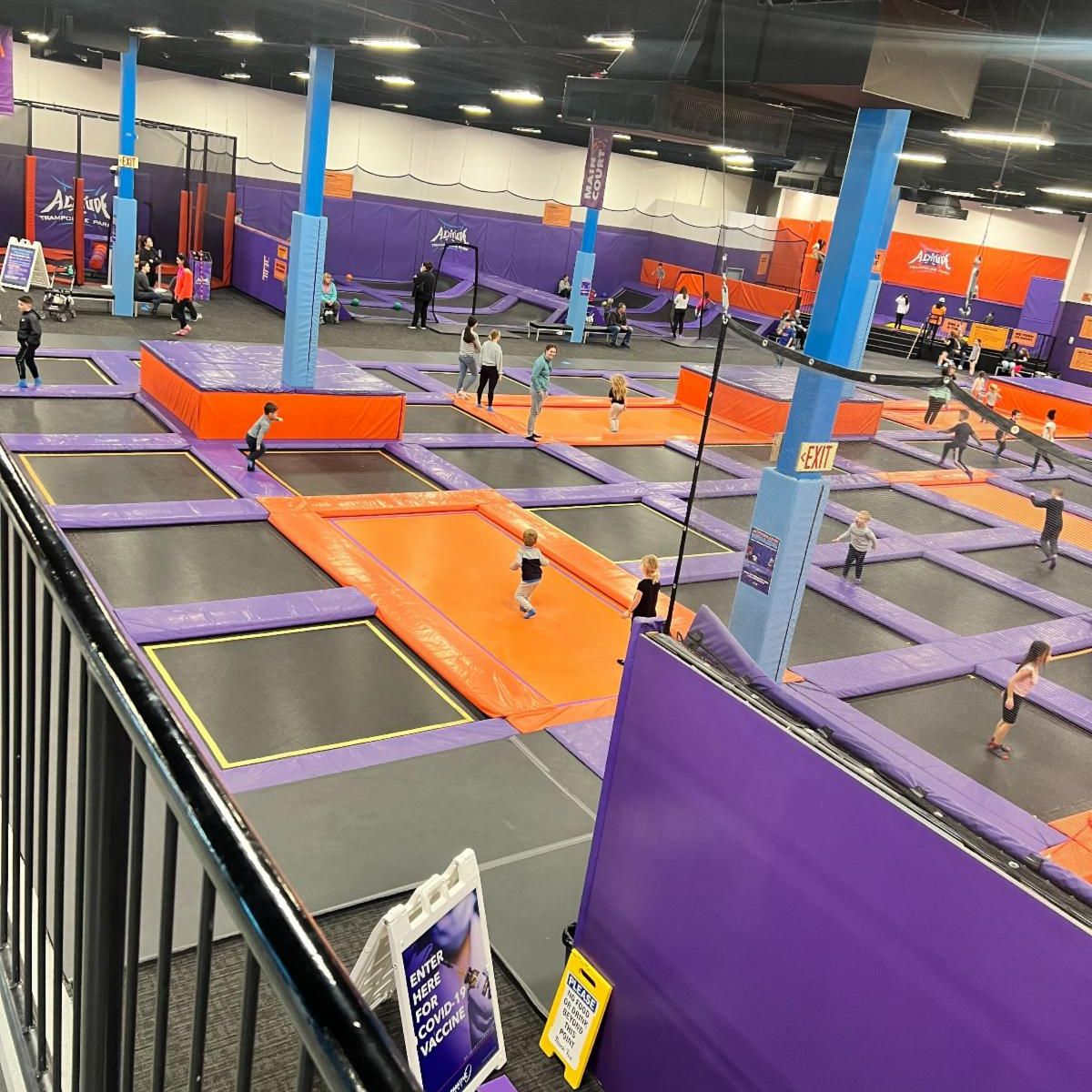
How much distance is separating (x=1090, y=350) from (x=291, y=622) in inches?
1106

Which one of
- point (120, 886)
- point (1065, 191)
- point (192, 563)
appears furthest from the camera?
point (1065, 191)

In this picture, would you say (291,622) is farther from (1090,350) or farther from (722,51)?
(1090,350)

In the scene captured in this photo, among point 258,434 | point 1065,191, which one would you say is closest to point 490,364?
point 258,434

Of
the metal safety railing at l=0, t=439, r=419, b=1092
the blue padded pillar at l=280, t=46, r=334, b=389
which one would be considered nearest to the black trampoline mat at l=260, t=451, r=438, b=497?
the blue padded pillar at l=280, t=46, r=334, b=389

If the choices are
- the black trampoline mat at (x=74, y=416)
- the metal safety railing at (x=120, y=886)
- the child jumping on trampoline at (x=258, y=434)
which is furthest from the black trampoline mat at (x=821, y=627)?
the metal safety railing at (x=120, y=886)

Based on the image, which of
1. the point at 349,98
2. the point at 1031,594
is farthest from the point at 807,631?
the point at 349,98

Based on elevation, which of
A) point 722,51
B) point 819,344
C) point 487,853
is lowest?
point 487,853

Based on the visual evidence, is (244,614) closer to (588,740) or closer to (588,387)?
(588,740)

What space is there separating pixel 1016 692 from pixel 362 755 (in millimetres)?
5142

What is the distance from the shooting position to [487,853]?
18.7ft

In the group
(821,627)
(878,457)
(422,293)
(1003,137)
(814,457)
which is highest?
(1003,137)

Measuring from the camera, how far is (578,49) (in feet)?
33.1

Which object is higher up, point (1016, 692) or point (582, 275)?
point (582, 275)

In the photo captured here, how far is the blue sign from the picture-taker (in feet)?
24.9
